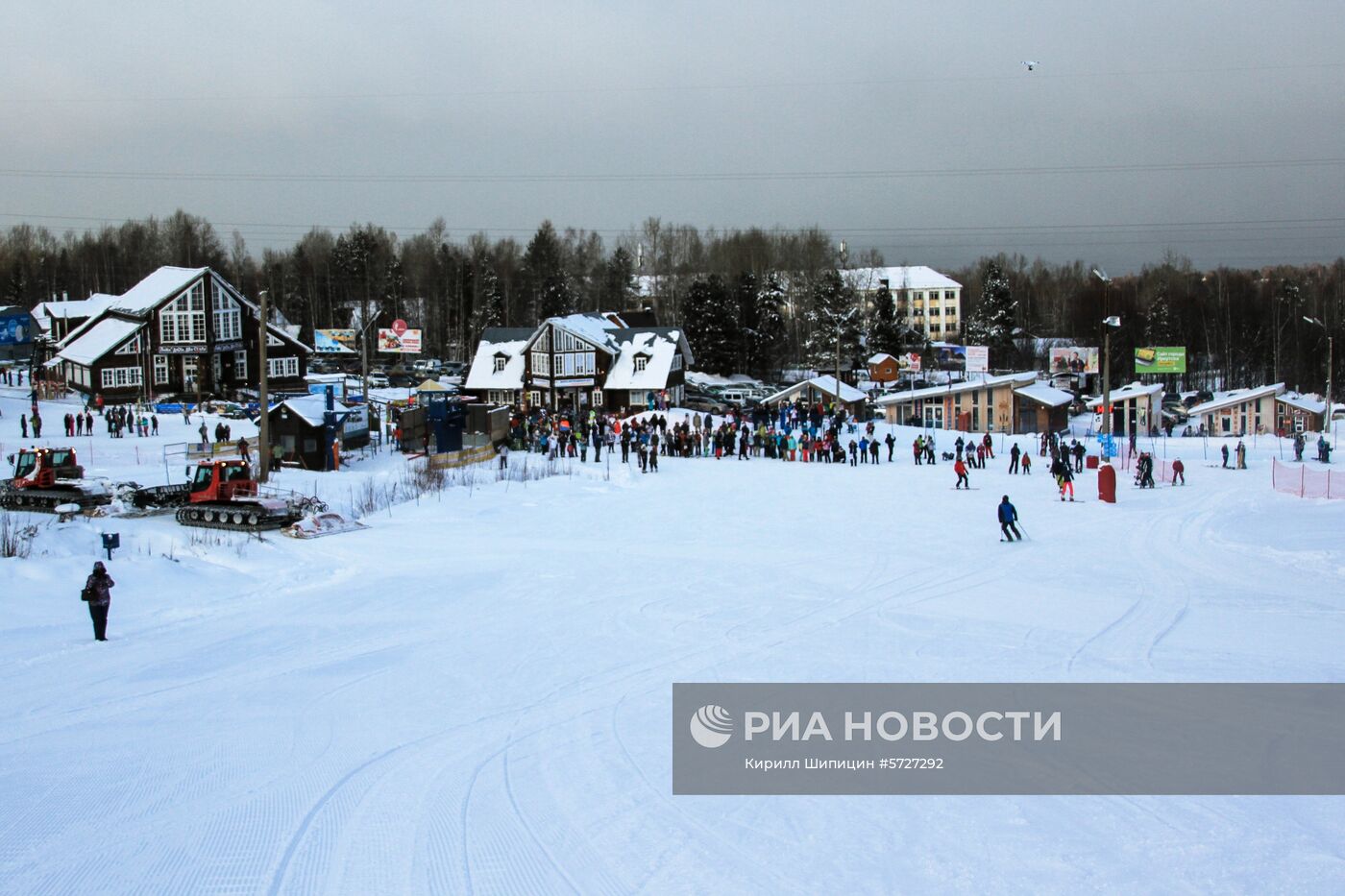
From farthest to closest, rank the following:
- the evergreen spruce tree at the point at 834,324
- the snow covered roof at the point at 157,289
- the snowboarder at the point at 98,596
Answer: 1. the evergreen spruce tree at the point at 834,324
2. the snow covered roof at the point at 157,289
3. the snowboarder at the point at 98,596

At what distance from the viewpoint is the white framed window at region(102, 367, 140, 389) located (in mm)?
57219

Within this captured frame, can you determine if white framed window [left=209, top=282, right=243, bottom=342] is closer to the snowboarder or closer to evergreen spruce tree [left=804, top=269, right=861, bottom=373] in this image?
evergreen spruce tree [left=804, top=269, right=861, bottom=373]

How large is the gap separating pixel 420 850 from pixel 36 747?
489cm

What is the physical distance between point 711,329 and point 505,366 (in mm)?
20338

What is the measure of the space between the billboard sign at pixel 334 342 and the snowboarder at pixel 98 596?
66543 mm

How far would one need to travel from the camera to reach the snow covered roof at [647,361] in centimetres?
6188

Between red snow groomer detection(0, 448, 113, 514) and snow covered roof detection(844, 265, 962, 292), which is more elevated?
snow covered roof detection(844, 265, 962, 292)

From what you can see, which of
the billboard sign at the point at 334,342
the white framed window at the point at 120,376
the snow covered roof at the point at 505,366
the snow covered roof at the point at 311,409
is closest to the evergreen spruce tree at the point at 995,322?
the snow covered roof at the point at 505,366

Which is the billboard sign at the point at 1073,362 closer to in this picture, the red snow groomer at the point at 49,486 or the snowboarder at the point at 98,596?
the red snow groomer at the point at 49,486

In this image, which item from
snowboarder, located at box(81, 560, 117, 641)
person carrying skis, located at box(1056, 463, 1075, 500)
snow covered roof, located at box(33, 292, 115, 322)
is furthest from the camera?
snow covered roof, located at box(33, 292, 115, 322)

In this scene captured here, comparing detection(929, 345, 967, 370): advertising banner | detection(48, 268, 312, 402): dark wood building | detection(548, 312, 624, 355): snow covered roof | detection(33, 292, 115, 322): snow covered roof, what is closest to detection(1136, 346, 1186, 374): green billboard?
detection(929, 345, 967, 370): advertising banner

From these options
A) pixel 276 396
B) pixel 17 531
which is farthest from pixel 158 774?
pixel 276 396

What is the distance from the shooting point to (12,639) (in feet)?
45.9

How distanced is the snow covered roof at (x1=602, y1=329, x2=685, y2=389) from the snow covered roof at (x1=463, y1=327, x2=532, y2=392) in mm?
5939
